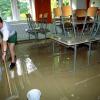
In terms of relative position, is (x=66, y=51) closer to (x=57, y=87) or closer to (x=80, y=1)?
(x=57, y=87)

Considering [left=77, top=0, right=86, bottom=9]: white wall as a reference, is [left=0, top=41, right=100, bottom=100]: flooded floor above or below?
below

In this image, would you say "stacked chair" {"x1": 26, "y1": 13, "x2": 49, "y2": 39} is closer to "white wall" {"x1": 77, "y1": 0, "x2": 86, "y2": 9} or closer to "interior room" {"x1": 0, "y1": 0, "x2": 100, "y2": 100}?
"interior room" {"x1": 0, "y1": 0, "x2": 100, "y2": 100}

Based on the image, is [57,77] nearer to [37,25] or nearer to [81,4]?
[37,25]

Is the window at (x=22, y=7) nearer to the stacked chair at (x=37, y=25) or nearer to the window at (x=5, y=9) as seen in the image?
the window at (x=5, y=9)

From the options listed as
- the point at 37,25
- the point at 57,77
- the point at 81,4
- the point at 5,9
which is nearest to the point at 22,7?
the point at 5,9

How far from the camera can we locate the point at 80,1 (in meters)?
7.11

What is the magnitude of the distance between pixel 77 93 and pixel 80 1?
520 centimetres

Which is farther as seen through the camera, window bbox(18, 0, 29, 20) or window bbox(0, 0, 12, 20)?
window bbox(18, 0, 29, 20)

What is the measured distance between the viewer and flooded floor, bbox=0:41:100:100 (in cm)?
273

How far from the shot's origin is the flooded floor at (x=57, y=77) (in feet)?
8.95

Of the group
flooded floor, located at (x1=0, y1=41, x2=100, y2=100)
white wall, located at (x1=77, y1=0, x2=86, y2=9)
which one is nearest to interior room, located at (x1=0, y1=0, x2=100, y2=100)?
flooded floor, located at (x1=0, y1=41, x2=100, y2=100)

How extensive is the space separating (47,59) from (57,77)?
1.09 m

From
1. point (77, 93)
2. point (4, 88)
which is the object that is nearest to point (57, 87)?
point (77, 93)

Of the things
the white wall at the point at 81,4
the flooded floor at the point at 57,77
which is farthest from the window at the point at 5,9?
the white wall at the point at 81,4
